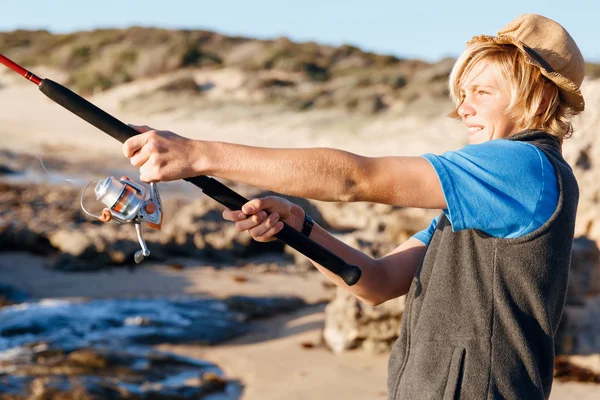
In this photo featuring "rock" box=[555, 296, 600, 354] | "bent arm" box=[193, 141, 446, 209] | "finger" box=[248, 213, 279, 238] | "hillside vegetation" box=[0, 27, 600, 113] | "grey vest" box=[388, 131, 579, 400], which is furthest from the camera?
"hillside vegetation" box=[0, 27, 600, 113]

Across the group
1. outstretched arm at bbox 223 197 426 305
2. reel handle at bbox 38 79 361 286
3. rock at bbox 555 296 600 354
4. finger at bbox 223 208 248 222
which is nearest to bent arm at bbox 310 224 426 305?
outstretched arm at bbox 223 197 426 305

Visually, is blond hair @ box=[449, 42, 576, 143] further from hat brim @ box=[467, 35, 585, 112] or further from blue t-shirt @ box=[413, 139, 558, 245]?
blue t-shirt @ box=[413, 139, 558, 245]

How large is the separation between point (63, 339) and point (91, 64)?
30.3 m

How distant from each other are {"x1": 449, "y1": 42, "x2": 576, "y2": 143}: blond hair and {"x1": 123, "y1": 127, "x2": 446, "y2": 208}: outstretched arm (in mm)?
382

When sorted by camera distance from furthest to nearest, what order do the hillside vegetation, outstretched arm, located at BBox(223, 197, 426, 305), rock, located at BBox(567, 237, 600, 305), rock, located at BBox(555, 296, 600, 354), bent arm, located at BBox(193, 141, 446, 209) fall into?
the hillside vegetation, rock, located at BBox(567, 237, 600, 305), rock, located at BBox(555, 296, 600, 354), outstretched arm, located at BBox(223, 197, 426, 305), bent arm, located at BBox(193, 141, 446, 209)

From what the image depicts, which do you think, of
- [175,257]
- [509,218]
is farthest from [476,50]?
[175,257]

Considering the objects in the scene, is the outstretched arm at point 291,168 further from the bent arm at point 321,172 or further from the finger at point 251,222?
the finger at point 251,222

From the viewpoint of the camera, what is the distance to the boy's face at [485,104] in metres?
2.11

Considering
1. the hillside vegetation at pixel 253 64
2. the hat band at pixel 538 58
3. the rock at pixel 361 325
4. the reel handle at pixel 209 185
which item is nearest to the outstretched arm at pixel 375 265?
the reel handle at pixel 209 185

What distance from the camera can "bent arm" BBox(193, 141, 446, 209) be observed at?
1.84 metres

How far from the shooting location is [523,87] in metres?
2.06

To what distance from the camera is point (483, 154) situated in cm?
191

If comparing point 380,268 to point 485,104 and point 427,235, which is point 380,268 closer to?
point 427,235

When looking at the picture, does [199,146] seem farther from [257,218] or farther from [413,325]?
[413,325]
